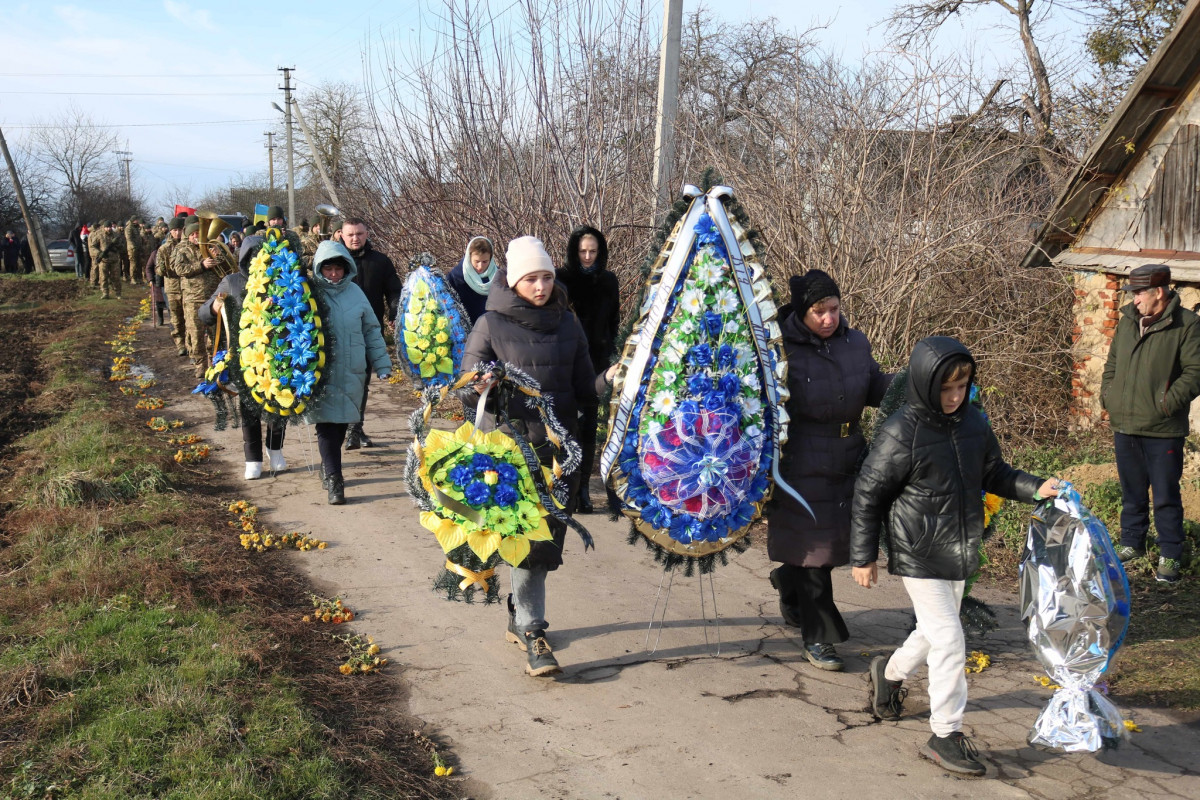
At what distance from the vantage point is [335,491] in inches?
299

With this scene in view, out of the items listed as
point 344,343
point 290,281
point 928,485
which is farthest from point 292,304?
point 928,485

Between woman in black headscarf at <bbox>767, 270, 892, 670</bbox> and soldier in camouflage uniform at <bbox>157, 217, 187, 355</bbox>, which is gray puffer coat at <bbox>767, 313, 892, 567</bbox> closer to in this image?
woman in black headscarf at <bbox>767, 270, 892, 670</bbox>

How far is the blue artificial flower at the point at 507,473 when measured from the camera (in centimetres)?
434

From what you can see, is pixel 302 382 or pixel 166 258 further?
pixel 166 258

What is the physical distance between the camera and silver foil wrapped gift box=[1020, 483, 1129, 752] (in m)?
3.69

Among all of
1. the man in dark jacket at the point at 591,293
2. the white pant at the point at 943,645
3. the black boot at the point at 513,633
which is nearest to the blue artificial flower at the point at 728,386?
the white pant at the point at 943,645

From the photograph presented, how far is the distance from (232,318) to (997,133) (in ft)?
22.1

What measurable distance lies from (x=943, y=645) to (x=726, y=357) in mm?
1540

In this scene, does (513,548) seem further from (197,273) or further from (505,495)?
(197,273)

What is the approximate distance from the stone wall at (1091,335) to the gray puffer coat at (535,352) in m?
5.85

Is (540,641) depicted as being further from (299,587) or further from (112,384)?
(112,384)

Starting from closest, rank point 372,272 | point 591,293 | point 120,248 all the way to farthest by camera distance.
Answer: point 591,293
point 372,272
point 120,248

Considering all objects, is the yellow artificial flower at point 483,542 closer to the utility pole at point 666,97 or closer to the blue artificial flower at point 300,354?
the blue artificial flower at point 300,354

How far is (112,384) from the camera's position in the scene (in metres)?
12.8
